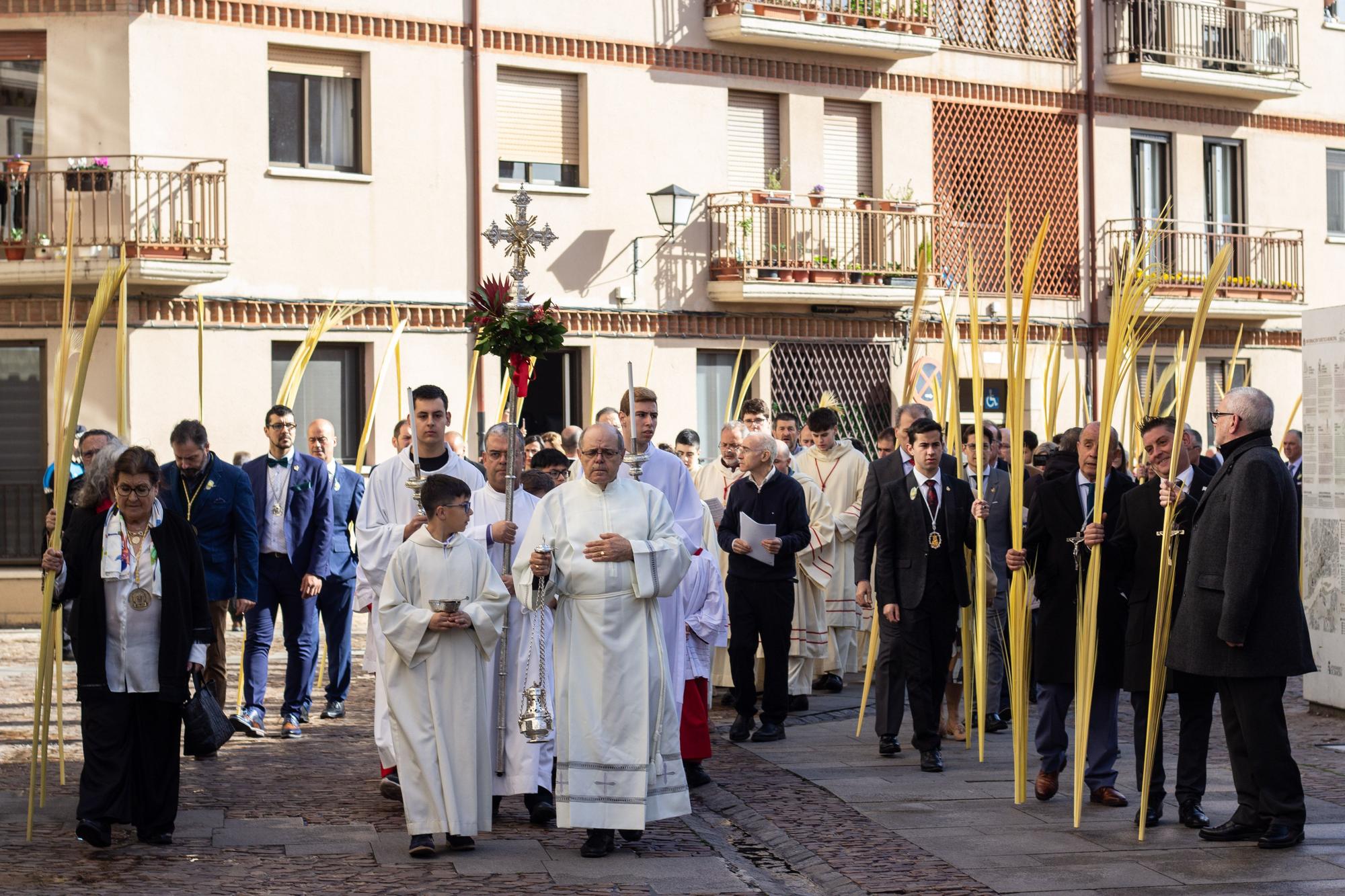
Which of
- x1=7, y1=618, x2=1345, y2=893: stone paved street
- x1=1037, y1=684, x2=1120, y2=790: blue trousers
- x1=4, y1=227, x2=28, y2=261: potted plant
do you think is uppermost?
x1=4, y1=227, x2=28, y2=261: potted plant

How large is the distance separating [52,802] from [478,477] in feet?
9.01

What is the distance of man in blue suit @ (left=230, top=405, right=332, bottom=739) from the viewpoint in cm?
1214

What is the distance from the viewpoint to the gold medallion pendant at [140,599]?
870 centimetres

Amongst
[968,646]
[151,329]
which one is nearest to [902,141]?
[151,329]

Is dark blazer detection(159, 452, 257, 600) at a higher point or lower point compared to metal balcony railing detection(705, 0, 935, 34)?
lower

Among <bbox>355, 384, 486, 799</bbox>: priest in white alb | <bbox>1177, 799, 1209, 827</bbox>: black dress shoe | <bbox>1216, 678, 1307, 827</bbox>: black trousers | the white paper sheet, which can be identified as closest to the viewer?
<bbox>1216, 678, 1307, 827</bbox>: black trousers

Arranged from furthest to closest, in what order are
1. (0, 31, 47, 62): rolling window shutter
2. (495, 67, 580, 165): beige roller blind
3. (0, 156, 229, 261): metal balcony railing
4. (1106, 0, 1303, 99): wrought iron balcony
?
(1106, 0, 1303, 99): wrought iron balcony, (495, 67, 580, 165): beige roller blind, (0, 31, 47, 62): rolling window shutter, (0, 156, 229, 261): metal balcony railing

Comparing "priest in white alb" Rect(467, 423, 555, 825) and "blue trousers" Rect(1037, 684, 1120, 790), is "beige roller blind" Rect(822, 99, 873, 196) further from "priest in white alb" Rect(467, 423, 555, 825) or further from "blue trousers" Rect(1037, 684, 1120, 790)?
"blue trousers" Rect(1037, 684, 1120, 790)

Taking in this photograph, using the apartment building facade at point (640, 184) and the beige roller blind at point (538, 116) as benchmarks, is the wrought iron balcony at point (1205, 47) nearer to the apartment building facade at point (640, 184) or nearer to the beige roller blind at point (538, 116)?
the apartment building facade at point (640, 184)

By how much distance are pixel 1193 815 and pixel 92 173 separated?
14530 mm

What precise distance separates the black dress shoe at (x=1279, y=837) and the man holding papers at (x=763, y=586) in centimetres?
395

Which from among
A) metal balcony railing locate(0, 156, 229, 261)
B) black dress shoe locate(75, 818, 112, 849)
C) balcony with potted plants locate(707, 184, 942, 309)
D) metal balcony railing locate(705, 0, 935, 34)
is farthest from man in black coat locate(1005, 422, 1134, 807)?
metal balcony railing locate(705, 0, 935, 34)

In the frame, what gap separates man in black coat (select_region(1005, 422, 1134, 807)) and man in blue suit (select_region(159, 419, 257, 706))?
4.68 m

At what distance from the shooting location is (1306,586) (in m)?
13.0
